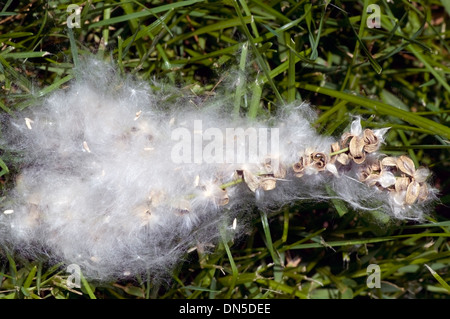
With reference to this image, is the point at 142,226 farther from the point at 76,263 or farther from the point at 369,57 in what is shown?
the point at 369,57

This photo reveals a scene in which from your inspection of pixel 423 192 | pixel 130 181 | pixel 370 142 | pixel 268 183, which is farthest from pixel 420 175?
pixel 130 181

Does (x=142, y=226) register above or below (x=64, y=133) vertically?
below

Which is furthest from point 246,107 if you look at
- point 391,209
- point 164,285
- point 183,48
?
point 164,285

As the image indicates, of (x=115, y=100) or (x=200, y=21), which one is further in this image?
(x=200, y=21)

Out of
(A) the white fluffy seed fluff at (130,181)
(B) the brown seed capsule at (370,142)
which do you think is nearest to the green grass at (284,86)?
(A) the white fluffy seed fluff at (130,181)

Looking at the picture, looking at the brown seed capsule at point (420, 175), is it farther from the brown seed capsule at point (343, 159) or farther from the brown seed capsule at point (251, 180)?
the brown seed capsule at point (251, 180)

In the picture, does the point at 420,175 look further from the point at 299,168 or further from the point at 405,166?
the point at 299,168
